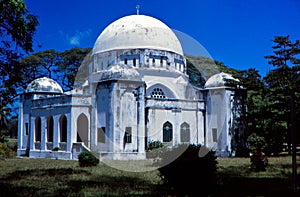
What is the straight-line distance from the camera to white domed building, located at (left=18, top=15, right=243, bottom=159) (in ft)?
84.6

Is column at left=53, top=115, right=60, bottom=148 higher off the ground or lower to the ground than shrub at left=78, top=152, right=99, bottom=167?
higher

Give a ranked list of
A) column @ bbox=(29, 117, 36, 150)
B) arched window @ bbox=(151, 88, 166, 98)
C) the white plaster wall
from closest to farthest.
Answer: the white plaster wall, column @ bbox=(29, 117, 36, 150), arched window @ bbox=(151, 88, 166, 98)

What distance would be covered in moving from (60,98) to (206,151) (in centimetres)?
2084

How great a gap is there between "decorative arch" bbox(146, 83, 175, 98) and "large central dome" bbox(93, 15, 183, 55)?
12.0 ft

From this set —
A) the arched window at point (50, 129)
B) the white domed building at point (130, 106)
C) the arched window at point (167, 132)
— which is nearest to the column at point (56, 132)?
the white domed building at point (130, 106)

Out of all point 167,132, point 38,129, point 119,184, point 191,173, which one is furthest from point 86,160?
point 38,129

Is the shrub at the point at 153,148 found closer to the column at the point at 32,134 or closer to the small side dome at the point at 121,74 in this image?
the small side dome at the point at 121,74

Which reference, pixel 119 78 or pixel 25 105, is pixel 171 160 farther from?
pixel 25 105

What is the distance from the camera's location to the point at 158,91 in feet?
107

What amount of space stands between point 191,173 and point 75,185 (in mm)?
4934

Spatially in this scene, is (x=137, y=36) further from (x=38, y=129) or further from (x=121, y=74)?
(x=38, y=129)

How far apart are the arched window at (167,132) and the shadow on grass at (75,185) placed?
1316 cm

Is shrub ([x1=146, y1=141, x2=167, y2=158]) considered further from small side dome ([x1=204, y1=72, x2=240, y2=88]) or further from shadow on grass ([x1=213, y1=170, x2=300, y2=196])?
shadow on grass ([x1=213, y1=170, x2=300, y2=196])

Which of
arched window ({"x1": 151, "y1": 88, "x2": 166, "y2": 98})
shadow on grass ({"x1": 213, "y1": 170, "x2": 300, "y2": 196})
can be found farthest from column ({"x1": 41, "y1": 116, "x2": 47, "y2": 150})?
shadow on grass ({"x1": 213, "y1": 170, "x2": 300, "y2": 196})
